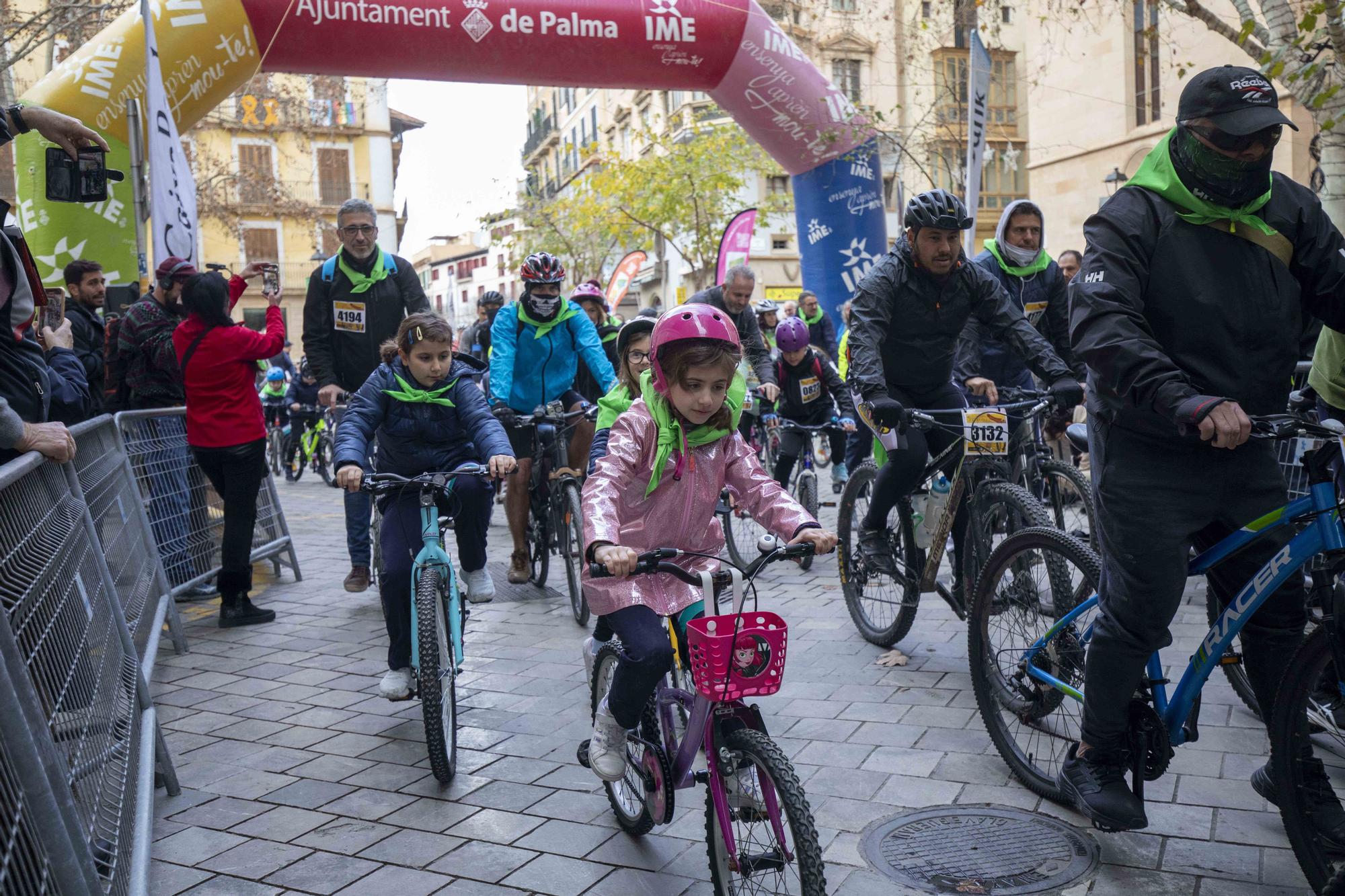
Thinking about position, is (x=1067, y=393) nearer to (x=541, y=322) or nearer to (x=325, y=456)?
(x=541, y=322)

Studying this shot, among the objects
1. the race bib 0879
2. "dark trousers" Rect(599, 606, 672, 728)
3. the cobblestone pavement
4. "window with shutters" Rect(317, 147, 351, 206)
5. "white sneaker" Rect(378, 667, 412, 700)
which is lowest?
the cobblestone pavement

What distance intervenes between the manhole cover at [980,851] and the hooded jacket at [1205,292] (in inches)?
50.9

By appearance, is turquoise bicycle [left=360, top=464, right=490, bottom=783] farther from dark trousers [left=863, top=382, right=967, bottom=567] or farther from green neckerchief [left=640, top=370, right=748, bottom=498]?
dark trousers [left=863, top=382, right=967, bottom=567]

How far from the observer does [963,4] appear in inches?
→ 486

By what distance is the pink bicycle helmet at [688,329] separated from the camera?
10.9 ft

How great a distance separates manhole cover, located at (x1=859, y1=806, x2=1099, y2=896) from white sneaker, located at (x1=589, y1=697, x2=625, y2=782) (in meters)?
0.80

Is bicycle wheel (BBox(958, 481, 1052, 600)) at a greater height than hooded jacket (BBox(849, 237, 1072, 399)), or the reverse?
hooded jacket (BBox(849, 237, 1072, 399))

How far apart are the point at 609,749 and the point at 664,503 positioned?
0.76 meters

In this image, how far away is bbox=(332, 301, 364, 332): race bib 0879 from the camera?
7.69m

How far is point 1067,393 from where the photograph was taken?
4824 millimetres

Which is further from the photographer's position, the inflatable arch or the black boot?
the inflatable arch

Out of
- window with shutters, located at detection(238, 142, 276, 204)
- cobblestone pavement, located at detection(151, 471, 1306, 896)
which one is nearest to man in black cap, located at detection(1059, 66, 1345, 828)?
cobblestone pavement, located at detection(151, 471, 1306, 896)

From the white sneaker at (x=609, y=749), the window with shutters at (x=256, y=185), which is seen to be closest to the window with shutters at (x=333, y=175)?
the window with shutters at (x=256, y=185)

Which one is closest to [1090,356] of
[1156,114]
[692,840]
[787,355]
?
[692,840]
